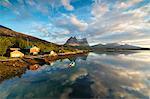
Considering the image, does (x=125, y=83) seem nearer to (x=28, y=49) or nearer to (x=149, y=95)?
(x=149, y=95)

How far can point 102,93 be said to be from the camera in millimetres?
34812

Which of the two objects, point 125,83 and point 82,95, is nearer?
point 82,95

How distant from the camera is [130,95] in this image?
32.8 m

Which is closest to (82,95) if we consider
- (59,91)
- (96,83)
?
(59,91)

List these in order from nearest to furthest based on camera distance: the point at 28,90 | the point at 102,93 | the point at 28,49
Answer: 1. the point at 102,93
2. the point at 28,90
3. the point at 28,49

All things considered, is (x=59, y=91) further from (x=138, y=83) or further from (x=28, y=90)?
(x=138, y=83)

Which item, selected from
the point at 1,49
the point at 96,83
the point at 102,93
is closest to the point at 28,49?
the point at 1,49

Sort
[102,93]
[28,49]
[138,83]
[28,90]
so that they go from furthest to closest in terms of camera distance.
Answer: [28,49] < [138,83] < [28,90] < [102,93]

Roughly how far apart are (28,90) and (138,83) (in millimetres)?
23006

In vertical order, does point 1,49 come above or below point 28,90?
above

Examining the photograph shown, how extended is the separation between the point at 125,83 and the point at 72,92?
538 inches

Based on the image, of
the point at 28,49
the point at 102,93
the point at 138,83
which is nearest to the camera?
the point at 102,93

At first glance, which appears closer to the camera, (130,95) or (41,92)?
(130,95)

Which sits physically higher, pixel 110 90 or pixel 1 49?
pixel 1 49
